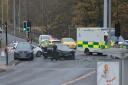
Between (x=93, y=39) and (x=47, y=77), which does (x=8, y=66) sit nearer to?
(x=47, y=77)

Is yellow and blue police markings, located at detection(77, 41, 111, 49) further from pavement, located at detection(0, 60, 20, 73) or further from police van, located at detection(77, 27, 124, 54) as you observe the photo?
pavement, located at detection(0, 60, 20, 73)

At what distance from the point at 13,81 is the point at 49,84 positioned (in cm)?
268

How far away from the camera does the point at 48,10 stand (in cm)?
10862

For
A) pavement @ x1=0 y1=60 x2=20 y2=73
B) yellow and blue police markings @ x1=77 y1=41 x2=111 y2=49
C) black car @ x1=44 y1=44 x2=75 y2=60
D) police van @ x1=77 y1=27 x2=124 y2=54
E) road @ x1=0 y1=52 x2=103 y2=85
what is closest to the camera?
road @ x1=0 y1=52 x2=103 y2=85

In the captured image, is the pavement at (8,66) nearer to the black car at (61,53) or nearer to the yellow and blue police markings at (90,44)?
the black car at (61,53)

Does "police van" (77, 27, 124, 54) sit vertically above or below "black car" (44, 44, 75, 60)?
above

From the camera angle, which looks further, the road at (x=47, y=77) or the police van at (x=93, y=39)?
the police van at (x=93, y=39)

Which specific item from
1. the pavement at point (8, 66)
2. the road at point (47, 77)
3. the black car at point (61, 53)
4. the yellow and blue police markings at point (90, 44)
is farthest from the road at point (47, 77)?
the yellow and blue police markings at point (90, 44)

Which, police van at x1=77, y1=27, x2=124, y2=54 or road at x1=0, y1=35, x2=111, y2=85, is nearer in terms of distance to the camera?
road at x1=0, y1=35, x2=111, y2=85

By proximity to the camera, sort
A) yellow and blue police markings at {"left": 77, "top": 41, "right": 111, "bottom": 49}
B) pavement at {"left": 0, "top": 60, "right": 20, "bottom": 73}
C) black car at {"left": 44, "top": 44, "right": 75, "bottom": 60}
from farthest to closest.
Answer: yellow and blue police markings at {"left": 77, "top": 41, "right": 111, "bottom": 49}, black car at {"left": 44, "top": 44, "right": 75, "bottom": 60}, pavement at {"left": 0, "top": 60, "right": 20, "bottom": 73}

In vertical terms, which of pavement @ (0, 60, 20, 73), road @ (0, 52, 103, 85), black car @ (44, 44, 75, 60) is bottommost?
road @ (0, 52, 103, 85)

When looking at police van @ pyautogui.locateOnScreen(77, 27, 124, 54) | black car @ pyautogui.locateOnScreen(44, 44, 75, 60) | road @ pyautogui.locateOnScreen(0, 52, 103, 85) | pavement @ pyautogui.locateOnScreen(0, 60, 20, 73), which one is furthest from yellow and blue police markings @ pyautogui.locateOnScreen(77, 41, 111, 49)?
road @ pyautogui.locateOnScreen(0, 52, 103, 85)

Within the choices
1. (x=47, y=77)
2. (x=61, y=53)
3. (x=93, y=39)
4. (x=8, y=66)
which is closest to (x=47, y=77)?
(x=47, y=77)

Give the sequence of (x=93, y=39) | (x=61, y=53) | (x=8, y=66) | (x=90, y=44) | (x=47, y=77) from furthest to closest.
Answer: (x=90, y=44) < (x=93, y=39) < (x=61, y=53) < (x=8, y=66) < (x=47, y=77)
